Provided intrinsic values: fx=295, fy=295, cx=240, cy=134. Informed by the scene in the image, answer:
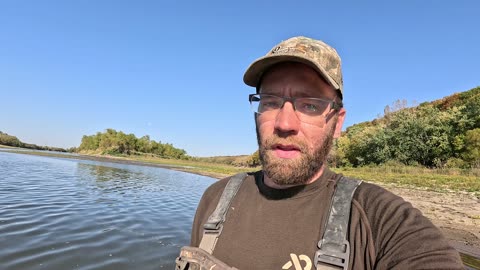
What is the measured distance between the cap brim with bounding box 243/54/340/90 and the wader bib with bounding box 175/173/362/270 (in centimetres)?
66

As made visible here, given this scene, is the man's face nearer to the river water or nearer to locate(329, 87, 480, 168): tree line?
the river water

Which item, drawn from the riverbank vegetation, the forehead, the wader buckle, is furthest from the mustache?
the riverbank vegetation

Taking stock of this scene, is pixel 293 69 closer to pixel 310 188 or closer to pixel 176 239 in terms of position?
pixel 310 188

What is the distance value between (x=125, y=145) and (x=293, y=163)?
4832 inches

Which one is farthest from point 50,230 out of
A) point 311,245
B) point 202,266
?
point 311,245

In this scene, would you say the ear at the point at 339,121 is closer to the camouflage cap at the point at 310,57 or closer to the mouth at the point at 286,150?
the camouflage cap at the point at 310,57

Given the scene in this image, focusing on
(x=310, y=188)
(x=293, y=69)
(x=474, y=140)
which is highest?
(x=474, y=140)

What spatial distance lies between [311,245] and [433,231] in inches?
22.9

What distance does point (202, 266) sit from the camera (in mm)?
1741

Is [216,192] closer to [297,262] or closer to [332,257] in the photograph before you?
[297,262]

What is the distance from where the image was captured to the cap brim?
69.9 inches

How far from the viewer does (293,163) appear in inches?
72.5

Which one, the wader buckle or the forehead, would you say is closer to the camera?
the wader buckle

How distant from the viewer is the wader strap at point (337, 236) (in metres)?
1.44
